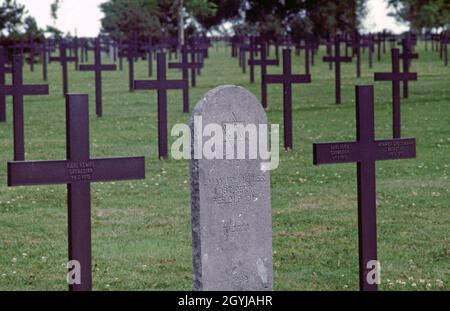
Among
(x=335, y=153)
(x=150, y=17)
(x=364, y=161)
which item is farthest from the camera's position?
(x=150, y=17)

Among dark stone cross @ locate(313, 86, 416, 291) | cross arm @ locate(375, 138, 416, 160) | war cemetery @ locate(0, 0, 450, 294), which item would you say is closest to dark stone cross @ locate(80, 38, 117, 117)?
war cemetery @ locate(0, 0, 450, 294)

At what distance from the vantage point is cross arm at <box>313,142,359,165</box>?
321 inches

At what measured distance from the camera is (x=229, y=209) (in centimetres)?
729

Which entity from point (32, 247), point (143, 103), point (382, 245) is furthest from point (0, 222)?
point (143, 103)

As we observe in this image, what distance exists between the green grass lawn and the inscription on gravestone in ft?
3.90

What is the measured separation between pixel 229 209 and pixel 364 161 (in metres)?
1.57

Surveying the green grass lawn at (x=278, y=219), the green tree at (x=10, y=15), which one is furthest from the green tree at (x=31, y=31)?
the green grass lawn at (x=278, y=219)

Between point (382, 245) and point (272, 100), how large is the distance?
2032 cm

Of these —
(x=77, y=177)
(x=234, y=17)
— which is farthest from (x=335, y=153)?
(x=234, y=17)

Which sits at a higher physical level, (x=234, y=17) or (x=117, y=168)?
(x=234, y=17)

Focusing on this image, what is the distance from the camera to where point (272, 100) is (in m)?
30.5

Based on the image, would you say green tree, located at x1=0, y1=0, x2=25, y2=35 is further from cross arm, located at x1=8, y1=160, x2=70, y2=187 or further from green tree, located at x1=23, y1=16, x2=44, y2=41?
cross arm, located at x1=8, y1=160, x2=70, y2=187

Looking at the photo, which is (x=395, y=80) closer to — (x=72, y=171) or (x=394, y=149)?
(x=394, y=149)
